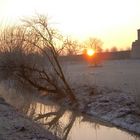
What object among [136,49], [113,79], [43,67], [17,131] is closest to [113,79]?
[113,79]

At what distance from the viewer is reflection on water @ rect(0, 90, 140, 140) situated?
1761cm

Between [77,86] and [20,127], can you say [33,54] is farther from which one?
[20,127]

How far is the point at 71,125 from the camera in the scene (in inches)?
821

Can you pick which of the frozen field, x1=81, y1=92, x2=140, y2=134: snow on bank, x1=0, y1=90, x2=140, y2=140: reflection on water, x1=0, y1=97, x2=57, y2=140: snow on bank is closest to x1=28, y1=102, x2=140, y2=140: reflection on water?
x1=0, y1=90, x2=140, y2=140: reflection on water

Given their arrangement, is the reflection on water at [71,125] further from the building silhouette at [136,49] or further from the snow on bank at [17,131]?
the building silhouette at [136,49]

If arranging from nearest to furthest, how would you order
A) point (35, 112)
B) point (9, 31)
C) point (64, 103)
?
point (35, 112), point (64, 103), point (9, 31)

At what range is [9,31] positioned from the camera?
33062 mm

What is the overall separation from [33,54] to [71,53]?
2.96 meters

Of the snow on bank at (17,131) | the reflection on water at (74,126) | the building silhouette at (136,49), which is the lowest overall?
the reflection on water at (74,126)

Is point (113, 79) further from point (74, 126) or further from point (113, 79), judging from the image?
point (74, 126)

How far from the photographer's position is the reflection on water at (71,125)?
57.8 ft

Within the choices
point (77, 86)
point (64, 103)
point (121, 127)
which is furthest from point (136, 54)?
point (121, 127)

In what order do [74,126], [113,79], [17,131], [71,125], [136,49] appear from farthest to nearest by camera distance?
[136,49] < [113,79] < [71,125] < [74,126] < [17,131]

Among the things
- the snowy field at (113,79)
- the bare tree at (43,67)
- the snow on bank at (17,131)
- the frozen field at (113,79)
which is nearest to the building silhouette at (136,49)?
the frozen field at (113,79)
